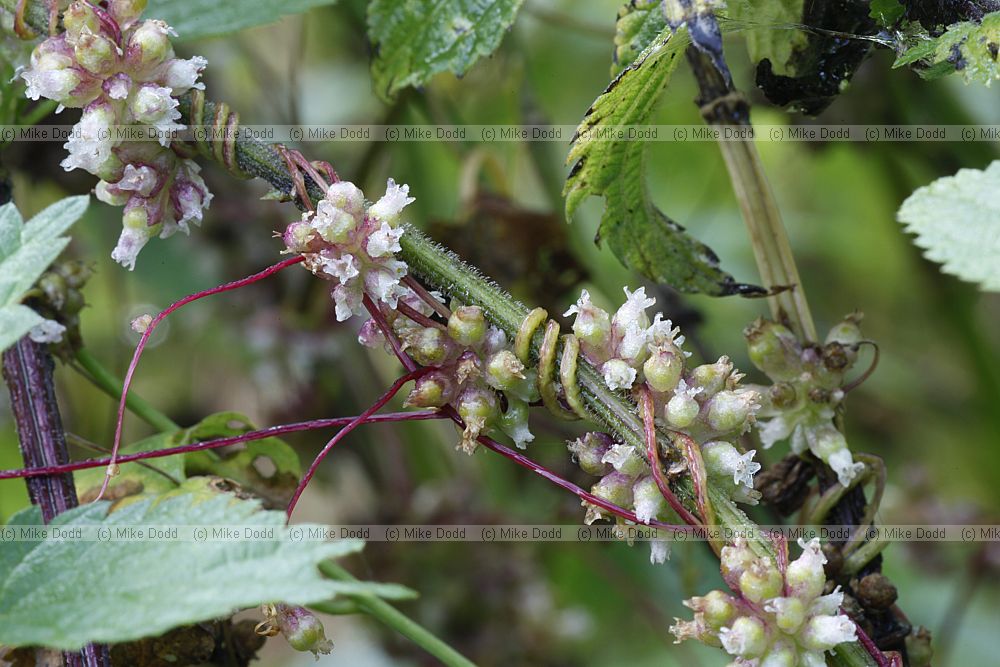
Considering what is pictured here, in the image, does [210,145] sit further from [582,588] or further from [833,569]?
[582,588]

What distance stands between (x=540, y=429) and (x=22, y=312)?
1.10 m

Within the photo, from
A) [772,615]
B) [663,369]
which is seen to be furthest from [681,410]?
[772,615]

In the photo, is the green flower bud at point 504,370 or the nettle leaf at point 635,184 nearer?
the green flower bud at point 504,370

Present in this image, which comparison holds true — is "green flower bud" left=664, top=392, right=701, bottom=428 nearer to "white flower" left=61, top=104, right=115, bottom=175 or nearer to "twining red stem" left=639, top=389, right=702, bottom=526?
"twining red stem" left=639, top=389, right=702, bottom=526

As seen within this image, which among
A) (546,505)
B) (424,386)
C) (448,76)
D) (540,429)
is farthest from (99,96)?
(448,76)

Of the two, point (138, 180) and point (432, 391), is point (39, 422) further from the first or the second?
point (432, 391)

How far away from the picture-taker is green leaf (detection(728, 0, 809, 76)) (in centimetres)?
86

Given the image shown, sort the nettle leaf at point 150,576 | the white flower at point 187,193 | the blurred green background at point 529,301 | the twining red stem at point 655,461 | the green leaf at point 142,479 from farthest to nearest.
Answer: the blurred green background at point 529,301 → the green leaf at point 142,479 → the white flower at point 187,193 → the twining red stem at point 655,461 → the nettle leaf at point 150,576

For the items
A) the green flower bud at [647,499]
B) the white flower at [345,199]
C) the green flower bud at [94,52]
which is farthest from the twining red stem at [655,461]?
the green flower bud at [94,52]

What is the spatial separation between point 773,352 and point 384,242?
0.37m

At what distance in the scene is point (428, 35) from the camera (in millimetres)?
1029

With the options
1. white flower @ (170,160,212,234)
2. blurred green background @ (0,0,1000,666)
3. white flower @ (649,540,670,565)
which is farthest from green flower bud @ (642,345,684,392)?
blurred green background @ (0,0,1000,666)

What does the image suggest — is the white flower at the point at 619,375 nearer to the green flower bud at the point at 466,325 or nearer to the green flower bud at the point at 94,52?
the green flower bud at the point at 466,325

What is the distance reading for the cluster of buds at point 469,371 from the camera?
28.0 inches
